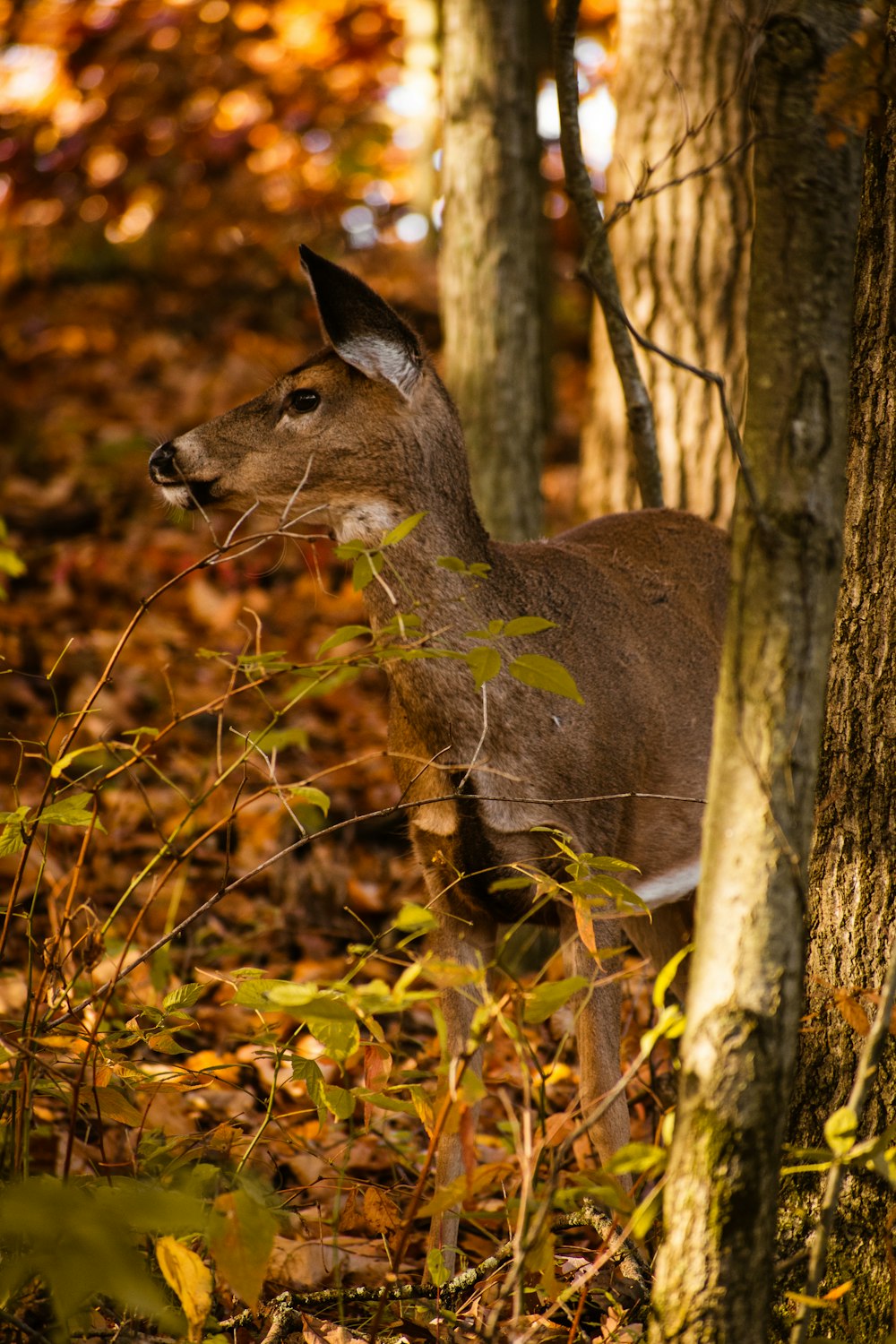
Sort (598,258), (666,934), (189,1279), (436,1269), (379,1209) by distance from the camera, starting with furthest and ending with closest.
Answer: (666,934) → (598,258) → (379,1209) → (436,1269) → (189,1279)

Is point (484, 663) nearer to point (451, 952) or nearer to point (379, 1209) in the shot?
point (379, 1209)

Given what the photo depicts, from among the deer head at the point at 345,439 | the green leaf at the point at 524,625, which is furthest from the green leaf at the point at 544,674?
the deer head at the point at 345,439

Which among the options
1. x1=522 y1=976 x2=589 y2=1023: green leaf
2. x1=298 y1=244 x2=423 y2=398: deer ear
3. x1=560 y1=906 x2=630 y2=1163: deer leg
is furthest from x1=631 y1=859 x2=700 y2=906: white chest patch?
x1=522 y1=976 x2=589 y2=1023: green leaf

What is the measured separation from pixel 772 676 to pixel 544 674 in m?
0.65

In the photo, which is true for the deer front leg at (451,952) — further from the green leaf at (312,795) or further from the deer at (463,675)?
the green leaf at (312,795)

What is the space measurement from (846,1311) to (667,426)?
149 inches

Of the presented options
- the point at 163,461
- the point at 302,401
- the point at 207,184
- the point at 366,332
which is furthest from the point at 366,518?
the point at 207,184

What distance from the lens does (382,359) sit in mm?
3770

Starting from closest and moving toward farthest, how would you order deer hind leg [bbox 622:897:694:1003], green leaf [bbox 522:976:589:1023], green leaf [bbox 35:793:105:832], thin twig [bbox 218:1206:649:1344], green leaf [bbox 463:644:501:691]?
green leaf [bbox 522:976:589:1023], green leaf [bbox 463:644:501:691], green leaf [bbox 35:793:105:832], thin twig [bbox 218:1206:649:1344], deer hind leg [bbox 622:897:694:1003]

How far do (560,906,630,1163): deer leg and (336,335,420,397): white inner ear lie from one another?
1.63m

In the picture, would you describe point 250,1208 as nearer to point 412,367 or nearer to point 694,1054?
point 694,1054

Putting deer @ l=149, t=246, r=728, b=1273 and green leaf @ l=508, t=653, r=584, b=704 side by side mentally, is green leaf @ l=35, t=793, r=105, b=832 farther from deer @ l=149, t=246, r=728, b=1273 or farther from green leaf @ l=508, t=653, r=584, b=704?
deer @ l=149, t=246, r=728, b=1273

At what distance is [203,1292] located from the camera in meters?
2.19

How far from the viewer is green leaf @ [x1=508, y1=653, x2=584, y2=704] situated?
8.64 feet
